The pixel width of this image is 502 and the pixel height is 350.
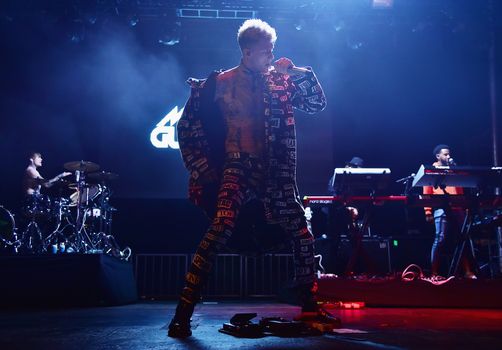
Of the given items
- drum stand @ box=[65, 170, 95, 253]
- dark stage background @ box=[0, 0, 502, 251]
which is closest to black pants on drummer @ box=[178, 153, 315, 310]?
drum stand @ box=[65, 170, 95, 253]

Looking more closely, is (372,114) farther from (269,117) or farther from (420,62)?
(269,117)

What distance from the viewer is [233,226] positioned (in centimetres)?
251

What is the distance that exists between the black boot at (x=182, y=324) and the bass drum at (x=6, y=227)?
6.58 m

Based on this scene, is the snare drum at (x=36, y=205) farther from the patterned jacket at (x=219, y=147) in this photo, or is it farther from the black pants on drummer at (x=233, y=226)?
the black pants on drummer at (x=233, y=226)

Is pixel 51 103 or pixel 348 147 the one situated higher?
pixel 51 103

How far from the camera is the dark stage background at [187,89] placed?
8.34 m

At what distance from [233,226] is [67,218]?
6.62m

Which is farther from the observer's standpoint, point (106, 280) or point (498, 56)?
point (498, 56)

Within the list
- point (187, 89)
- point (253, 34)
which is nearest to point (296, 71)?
point (253, 34)

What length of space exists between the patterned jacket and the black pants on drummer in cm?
7

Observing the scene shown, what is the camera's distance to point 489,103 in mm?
9219

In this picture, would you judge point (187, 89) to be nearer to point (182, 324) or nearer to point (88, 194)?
point (88, 194)

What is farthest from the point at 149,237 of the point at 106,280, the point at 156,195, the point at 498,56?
the point at 498,56

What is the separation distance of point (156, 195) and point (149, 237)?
2.88 feet
